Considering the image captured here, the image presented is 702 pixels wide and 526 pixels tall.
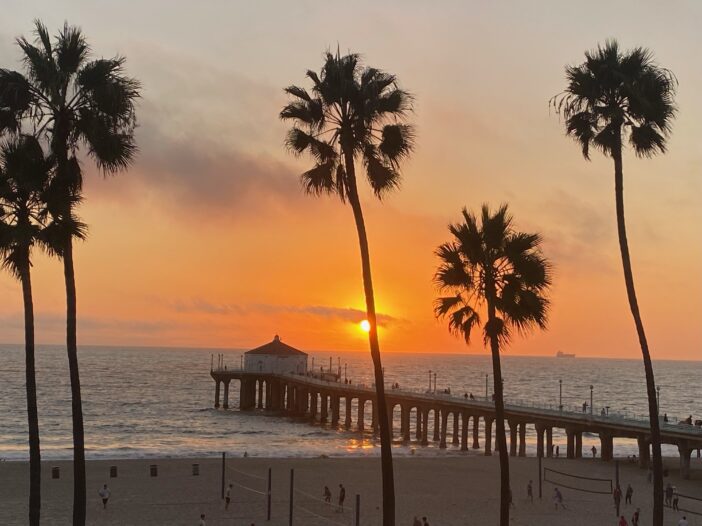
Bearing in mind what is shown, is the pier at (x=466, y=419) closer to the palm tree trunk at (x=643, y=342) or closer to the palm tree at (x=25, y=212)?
the palm tree trunk at (x=643, y=342)

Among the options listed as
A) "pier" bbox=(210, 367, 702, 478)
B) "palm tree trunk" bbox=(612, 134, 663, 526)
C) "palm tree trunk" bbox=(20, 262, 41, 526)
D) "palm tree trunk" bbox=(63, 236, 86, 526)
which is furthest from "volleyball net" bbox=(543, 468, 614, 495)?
"palm tree trunk" bbox=(20, 262, 41, 526)

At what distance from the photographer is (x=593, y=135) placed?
1825 cm

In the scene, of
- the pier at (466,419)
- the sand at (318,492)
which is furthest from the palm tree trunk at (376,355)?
the pier at (466,419)

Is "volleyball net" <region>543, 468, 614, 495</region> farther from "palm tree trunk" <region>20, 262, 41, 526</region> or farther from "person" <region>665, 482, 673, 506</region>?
"palm tree trunk" <region>20, 262, 41, 526</region>

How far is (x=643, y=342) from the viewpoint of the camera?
17594 mm

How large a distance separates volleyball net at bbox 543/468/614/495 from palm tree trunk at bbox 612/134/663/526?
22235 millimetres

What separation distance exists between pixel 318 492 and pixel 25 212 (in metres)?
24.3

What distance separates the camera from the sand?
29.7m

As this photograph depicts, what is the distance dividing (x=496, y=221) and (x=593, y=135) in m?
2.97

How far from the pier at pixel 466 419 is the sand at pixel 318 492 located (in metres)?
A: 2.18

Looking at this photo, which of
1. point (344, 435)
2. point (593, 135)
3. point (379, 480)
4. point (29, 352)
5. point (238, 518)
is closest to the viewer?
point (29, 352)

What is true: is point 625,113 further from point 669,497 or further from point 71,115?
point 669,497

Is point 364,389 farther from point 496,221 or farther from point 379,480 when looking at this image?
point 496,221

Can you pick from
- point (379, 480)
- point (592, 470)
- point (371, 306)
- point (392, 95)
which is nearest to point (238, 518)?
point (379, 480)
